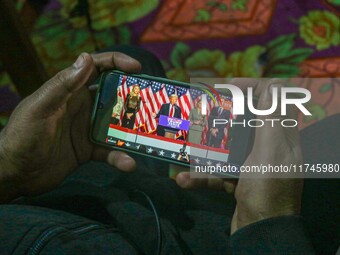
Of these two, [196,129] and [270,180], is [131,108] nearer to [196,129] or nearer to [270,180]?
[196,129]

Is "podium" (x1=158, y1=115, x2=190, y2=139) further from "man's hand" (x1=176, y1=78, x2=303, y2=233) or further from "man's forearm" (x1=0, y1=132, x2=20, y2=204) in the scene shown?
"man's forearm" (x1=0, y1=132, x2=20, y2=204)

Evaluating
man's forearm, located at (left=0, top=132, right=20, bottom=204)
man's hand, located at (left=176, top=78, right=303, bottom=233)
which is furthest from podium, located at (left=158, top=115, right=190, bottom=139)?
man's forearm, located at (left=0, top=132, right=20, bottom=204)

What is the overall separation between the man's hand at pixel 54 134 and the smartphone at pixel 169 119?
28 millimetres

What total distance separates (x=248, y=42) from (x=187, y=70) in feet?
0.58

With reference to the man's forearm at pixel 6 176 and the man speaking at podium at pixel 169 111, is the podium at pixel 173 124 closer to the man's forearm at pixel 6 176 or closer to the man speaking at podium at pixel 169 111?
the man speaking at podium at pixel 169 111

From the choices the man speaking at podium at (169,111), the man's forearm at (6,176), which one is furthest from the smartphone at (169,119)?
the man's forearm at (6,176)

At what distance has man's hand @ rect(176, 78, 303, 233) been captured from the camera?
0.61 metres

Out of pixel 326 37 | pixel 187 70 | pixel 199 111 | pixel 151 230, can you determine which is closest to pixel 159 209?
pixel 151 230

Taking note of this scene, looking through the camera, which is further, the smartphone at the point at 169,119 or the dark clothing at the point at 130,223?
the smartphone at the point at 169,119

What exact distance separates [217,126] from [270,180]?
0.12 meters

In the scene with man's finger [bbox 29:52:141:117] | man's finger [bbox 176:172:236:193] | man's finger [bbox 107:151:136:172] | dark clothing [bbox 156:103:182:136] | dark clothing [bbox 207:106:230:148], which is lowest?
man's finger [bbox 176:172:236:193]

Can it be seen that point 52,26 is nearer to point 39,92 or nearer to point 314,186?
point 39,92

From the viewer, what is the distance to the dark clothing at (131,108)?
690 mm

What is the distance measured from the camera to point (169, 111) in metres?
0.68
